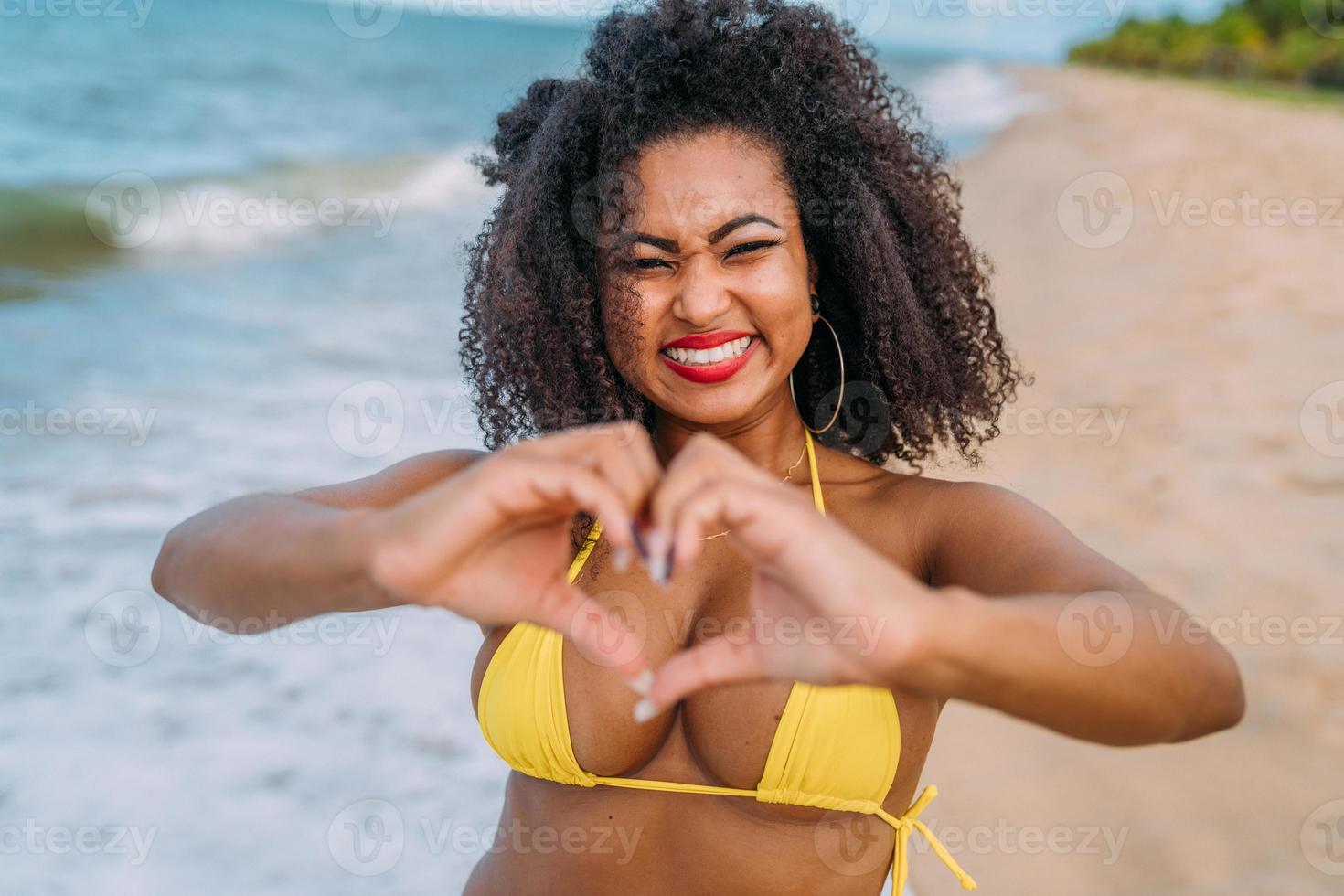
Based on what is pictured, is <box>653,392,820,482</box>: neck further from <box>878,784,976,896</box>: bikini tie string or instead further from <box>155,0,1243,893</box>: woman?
<box>878,784,976,896</box>: bikini tie string

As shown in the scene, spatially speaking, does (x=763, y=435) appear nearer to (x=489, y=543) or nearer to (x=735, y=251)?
(x=735, y=251)

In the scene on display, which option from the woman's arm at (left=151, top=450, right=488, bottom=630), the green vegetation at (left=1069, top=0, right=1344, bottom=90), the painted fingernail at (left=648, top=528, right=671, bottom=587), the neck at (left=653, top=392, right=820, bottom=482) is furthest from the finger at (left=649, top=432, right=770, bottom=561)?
the green vegetation at (left=1069, top=0, right=1344, bottom=90)

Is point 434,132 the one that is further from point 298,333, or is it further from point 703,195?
point 703,195

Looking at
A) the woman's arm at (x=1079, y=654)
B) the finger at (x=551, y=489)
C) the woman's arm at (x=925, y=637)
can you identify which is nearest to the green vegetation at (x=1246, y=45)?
the woman's arm at (x=1079, y=654)

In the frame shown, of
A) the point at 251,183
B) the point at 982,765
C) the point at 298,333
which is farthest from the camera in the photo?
the point at 251,183

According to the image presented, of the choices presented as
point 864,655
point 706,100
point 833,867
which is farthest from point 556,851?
point 706,100

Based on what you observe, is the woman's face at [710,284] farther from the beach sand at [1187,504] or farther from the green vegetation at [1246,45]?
the green vegetation at [1246,45]

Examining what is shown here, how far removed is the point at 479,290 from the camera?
2.84 meters

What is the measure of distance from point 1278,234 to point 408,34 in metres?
48.1

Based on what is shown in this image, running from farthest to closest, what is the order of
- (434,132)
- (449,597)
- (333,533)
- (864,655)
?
1. (434,132)
2. (333,533)
3. (449,597)
4. (864,655)

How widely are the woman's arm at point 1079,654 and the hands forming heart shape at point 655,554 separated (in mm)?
88

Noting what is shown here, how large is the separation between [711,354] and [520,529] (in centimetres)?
88

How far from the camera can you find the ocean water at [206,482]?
13.1 ft

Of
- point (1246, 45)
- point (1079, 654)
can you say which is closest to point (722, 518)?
point (1079, 654)
